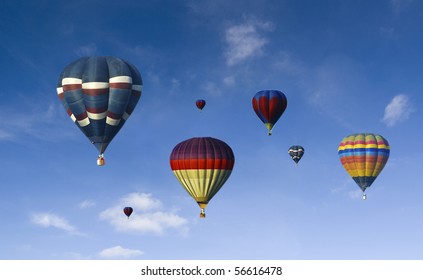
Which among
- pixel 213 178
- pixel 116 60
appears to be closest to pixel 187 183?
pixel 213 178

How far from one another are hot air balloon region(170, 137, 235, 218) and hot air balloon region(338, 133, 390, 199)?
568 inches

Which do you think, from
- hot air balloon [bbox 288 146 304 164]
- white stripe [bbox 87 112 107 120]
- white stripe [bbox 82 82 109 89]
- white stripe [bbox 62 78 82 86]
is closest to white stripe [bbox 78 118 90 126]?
white stripe [bbox 87 112 107 120]

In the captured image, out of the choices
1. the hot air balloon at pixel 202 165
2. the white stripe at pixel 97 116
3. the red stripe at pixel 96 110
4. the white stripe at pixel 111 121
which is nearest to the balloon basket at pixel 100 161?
the white stripe at pixel 111 121

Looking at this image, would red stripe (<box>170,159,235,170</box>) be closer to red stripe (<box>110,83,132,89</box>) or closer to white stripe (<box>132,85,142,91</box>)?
white stripe (<box>132,85,142,91</box>)

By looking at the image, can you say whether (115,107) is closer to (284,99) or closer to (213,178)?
(213,178)

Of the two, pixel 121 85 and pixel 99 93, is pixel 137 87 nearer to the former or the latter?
pixel 121 85

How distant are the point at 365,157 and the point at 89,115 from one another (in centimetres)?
2567

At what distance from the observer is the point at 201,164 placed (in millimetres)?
58469

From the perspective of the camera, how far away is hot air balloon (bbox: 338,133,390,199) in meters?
68.8

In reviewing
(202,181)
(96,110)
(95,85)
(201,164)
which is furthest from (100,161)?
(202,181)

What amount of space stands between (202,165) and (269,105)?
34.5ft

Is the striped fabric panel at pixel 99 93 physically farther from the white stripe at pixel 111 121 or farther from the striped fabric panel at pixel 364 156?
the striped fabric panel at pixel 364 156

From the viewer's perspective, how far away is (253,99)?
220ft

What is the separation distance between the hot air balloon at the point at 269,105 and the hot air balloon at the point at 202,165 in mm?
7551
